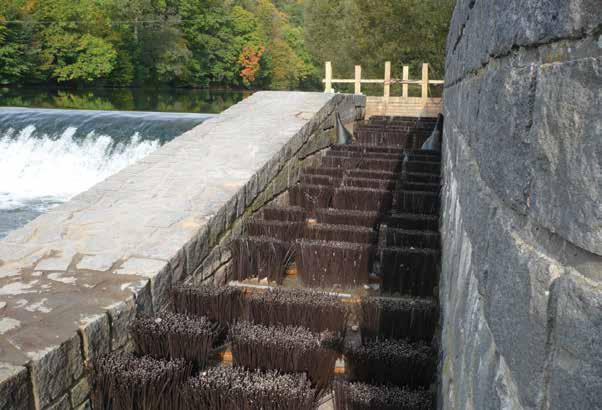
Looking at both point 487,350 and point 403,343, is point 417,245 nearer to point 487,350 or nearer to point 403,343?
point 403,343

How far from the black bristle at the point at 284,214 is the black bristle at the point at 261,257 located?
0.65 m

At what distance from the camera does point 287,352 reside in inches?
90.8

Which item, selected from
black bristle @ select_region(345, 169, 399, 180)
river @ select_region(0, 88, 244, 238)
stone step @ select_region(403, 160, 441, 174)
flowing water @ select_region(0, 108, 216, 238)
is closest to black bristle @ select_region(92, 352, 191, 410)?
black bristle @ select_region(345, 169, 399, 180)

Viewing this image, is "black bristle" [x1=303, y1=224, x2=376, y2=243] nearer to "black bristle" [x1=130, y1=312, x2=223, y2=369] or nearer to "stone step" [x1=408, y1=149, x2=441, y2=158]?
"black bristle" [x1=130, y1=312, x2=223, y2=369]

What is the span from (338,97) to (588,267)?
6.79m

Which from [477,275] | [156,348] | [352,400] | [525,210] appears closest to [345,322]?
[352,400]

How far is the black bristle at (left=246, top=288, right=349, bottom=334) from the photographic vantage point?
2635 millimetres

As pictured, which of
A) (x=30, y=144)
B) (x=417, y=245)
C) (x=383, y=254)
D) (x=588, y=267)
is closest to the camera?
(x=588, y=267)

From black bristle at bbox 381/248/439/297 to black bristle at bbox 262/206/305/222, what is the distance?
3.41 feet

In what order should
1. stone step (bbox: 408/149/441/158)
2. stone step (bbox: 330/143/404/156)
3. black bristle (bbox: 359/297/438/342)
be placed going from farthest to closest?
stone step (bbox: 408/149/441/158) → stone step (bbox: 330/143/404/156) → black bristle (bbox: 359/297/438/342)

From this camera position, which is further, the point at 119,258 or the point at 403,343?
the point at 119,258

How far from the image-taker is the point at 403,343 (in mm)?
2385

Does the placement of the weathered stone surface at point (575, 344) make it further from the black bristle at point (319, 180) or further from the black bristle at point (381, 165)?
the black bristle at point (381, 165)

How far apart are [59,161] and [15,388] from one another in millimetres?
10528
